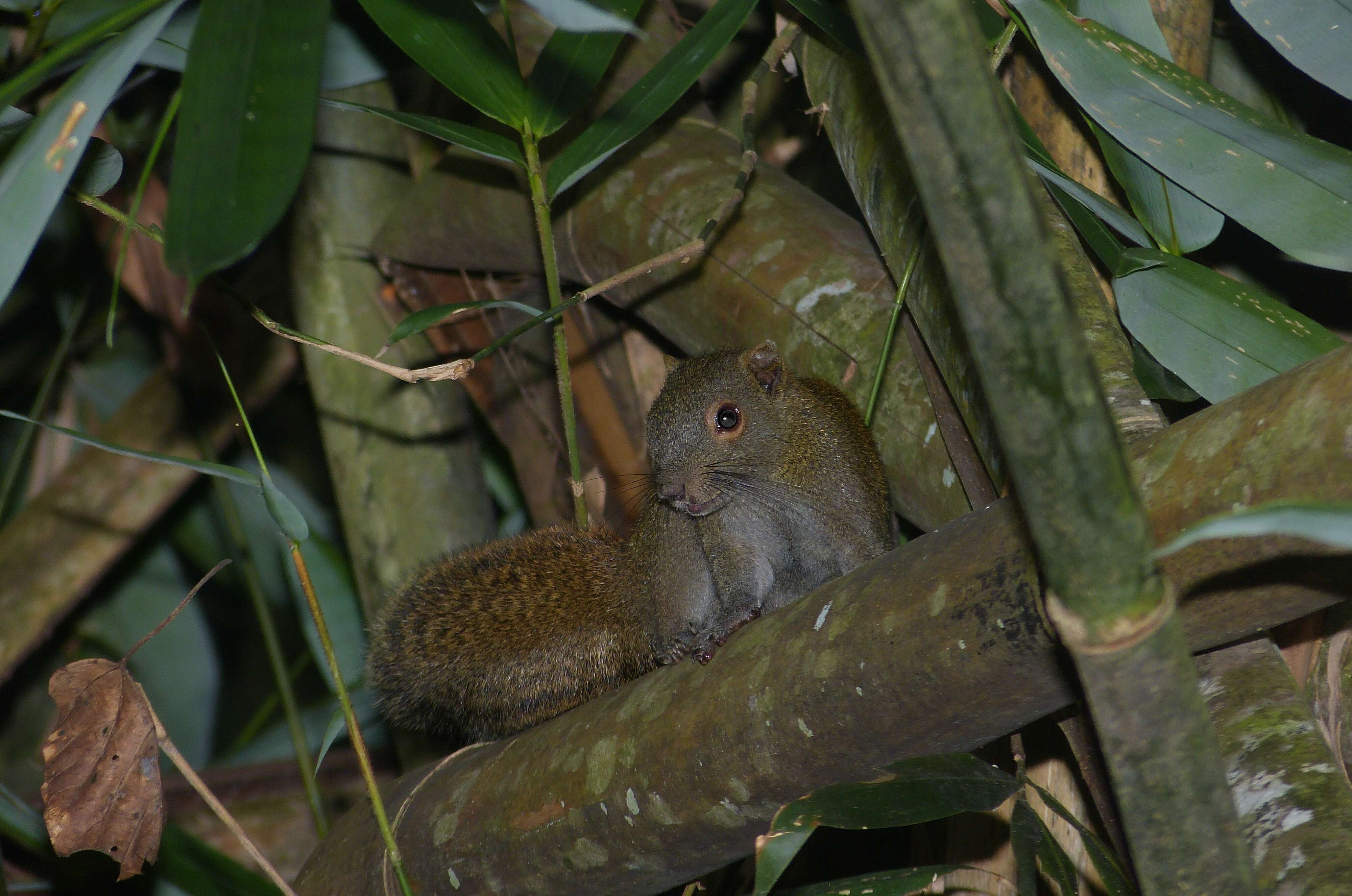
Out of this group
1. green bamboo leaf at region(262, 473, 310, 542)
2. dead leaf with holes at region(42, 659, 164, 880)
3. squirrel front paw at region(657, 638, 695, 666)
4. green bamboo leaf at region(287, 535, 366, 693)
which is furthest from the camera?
green bamboo leaf at region(287, 535, 366, 693)

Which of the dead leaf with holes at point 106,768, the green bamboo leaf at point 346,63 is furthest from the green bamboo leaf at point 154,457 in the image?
the green bamboo leaf at point 346,63

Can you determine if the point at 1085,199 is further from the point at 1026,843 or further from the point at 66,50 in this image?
the point at 66,50

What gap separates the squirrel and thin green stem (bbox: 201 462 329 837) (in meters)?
0.55

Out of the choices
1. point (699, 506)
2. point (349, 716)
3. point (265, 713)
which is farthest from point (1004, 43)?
point (265, 713)

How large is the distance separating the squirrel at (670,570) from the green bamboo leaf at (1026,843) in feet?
2.88

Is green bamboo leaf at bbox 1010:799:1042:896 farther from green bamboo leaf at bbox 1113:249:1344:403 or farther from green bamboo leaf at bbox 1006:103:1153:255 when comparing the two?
green bamboo leaf at bbox 1006:103:1153:255

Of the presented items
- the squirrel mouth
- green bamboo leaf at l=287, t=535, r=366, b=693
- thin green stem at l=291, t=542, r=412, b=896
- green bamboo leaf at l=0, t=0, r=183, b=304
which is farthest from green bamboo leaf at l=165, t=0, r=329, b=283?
green bamboo leaf at l=287, t=535, r=366, b=693

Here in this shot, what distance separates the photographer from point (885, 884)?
4.37 ft

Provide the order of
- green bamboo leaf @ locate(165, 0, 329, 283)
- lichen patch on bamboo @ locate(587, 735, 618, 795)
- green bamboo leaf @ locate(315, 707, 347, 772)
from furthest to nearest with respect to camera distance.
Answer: green bamboo leaf @ locate(315, 707, 347, 772)
lichen patch on bamboo @ locate(587, 735, 618, 795)
green bamboo leaf @ locate(165, 0, 329, 283)

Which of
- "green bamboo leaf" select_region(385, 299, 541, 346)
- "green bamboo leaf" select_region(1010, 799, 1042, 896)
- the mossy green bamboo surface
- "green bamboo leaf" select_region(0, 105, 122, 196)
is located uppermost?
"green bamboo leaf" select_region(0, 105, 122, 196)

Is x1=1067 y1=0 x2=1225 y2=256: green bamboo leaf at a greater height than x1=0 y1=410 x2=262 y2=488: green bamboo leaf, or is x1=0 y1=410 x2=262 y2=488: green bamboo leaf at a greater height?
x1=1067 y1=0 x2=1225 y2=256: green bamboo leaf

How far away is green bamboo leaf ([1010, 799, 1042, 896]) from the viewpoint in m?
1.21

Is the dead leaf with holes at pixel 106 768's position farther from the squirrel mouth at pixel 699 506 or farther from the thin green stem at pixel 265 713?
the thin green stem at pixel 265 713

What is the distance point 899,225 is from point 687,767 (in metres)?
0.97
